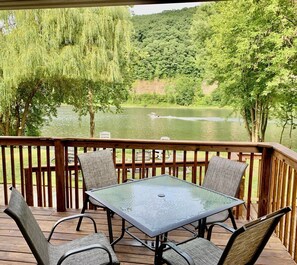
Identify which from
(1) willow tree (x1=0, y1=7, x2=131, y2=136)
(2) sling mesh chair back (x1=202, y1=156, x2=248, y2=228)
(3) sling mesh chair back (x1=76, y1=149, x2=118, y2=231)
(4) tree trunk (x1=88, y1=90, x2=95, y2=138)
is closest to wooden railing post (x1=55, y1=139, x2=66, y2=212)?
(3) sling mesh chair back (x1=76, y1=149, x2=118, y2=231)

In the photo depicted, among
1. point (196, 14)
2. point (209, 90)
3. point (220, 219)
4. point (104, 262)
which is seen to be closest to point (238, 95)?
point (209, 90)

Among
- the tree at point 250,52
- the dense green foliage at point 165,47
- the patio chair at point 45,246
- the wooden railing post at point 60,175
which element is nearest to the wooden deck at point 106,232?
the wooden railing post at point 60,175

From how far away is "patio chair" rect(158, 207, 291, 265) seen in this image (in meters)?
1.62

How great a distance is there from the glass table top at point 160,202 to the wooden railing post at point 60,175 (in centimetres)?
109

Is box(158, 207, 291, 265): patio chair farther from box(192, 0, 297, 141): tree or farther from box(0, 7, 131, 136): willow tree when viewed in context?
box(192, 0, 297, 141): tree

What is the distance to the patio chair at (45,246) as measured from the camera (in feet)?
5.80

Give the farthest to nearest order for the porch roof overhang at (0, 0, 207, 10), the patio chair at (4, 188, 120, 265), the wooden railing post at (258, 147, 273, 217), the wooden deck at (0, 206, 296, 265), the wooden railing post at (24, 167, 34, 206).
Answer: the wooden railing post at (24, 167, 34, 206) → the wooden railing post at (258, 147, 273, 217) → the porch roof overhang at (0, 0, 207, 10) → the wooden deck at (0, 206, 296, 265) → the patio chair at (4, 188, 120, 265)

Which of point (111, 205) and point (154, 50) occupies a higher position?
point (154, 50)

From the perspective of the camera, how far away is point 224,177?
297 centimetres

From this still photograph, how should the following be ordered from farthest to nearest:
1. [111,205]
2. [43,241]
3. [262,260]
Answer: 1. [262,260]
2. [111,205]
3. [43,241]

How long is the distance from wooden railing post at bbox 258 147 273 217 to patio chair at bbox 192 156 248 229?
587 mm

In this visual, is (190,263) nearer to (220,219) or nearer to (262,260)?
(220,219)

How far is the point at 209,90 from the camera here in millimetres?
13281

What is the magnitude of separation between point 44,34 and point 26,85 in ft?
8.89
